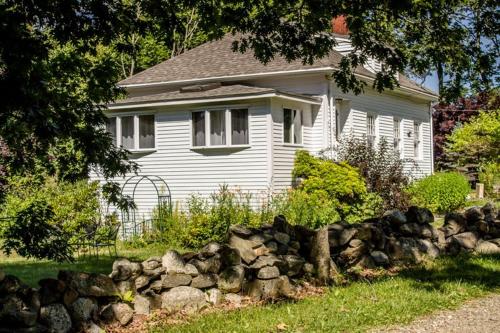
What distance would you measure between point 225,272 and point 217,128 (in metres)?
12.2

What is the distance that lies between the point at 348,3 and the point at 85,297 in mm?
5114

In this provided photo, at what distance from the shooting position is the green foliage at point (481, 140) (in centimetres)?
3097

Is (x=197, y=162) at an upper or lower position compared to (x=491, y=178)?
upper

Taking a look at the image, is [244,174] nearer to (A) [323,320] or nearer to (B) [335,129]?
(B) [335,129]

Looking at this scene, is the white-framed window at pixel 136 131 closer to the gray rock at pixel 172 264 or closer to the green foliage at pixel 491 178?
the gray rock at pixel 172 264

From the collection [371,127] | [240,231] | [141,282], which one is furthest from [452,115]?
[141,282]

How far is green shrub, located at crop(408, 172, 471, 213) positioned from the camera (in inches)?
848

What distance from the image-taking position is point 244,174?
18922 millimetres

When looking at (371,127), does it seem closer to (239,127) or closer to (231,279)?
(239,127)

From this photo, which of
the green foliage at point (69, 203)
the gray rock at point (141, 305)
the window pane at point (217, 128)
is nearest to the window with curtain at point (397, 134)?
the window pane at point (217, 128)

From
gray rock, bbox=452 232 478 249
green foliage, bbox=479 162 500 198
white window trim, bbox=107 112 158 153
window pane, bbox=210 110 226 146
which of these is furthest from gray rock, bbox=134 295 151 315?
green foliage, bbox=479 162 500 198

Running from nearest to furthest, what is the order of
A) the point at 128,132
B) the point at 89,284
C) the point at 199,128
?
1. the point at 89,284
2. the point at 199,128
3. the point at 128,132

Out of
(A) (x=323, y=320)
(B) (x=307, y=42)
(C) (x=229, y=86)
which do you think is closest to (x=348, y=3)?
(B) (x=307, y=42)

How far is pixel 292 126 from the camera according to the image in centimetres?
1942
